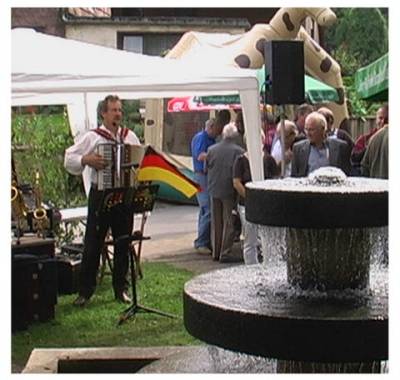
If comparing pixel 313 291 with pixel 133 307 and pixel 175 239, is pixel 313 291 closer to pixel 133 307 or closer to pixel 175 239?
pixel 133 307

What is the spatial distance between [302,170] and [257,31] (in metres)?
7.03

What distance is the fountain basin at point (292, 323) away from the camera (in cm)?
383

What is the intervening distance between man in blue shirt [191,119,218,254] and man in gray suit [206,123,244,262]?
0.41 m

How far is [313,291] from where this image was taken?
4227 mm

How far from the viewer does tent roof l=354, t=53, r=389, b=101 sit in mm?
9219

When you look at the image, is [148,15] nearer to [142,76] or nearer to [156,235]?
[156,235]

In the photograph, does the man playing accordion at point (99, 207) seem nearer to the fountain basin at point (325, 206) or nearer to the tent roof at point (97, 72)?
the tent roof at point (97, 72)

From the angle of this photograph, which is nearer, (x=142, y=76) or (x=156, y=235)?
(x=142, y=76)

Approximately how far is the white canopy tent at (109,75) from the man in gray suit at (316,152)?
311mm

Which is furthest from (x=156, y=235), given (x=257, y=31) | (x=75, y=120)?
(x=257, y=31)

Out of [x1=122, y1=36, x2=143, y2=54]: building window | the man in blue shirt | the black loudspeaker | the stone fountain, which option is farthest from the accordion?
[x1=122, y1=36, x2=143, y2=54]: building window

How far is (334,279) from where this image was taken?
4199 mm

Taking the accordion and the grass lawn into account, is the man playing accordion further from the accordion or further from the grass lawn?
the grass lawn

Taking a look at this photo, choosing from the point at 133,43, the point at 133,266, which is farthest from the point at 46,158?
the point at 133,43
